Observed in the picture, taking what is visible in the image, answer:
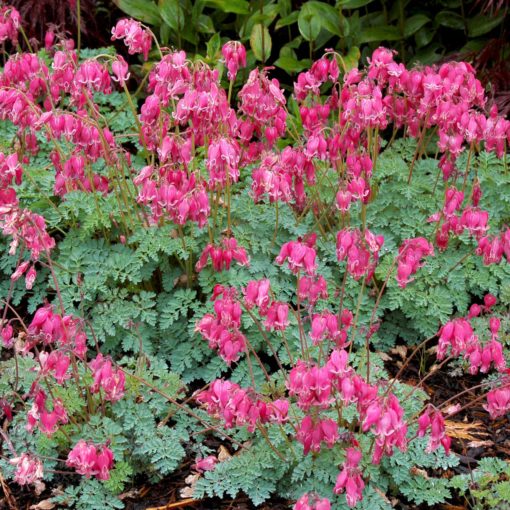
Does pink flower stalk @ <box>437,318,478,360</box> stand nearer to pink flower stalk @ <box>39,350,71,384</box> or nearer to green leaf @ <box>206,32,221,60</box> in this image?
pink flower stalk @ <box>39,350,71,384</box>

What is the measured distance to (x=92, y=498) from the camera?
3.33 metres

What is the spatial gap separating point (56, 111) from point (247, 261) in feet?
3.37

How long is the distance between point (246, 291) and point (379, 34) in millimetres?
3791

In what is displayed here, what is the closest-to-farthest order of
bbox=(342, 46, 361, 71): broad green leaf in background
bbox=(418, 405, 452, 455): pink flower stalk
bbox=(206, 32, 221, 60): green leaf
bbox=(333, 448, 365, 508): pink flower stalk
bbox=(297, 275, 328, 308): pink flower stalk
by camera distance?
bbox=(333, 448, 365, 508): pink flower stalk
bbox=(418, 405, 452, 455): pink flower stalk
bbox=(297, 275, 328, 308): pink flower stalk
bbox=(206, 32, 221, 60): green leaf
bbox=(342, 46, 361, 71): broad green leaf in background

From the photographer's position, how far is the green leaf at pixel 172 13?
642cm

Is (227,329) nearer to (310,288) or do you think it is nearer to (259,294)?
(259,294)

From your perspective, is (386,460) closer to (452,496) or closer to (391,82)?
(452,496)

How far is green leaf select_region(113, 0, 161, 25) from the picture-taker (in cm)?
659

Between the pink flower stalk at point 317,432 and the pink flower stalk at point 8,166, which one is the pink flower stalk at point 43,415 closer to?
the pink flower stalk at point 317,432

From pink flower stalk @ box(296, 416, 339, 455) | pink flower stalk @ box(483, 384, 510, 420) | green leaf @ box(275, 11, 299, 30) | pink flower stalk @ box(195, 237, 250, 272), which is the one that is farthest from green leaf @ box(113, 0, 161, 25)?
pink flower stalk @ box(483, 384, 510, 420)

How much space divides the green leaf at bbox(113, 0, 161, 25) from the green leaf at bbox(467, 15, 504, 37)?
2.34 metres

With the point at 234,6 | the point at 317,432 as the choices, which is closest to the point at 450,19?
the point at 234,6

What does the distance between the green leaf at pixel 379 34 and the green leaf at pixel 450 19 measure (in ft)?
1.24

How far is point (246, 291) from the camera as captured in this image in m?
3.19
